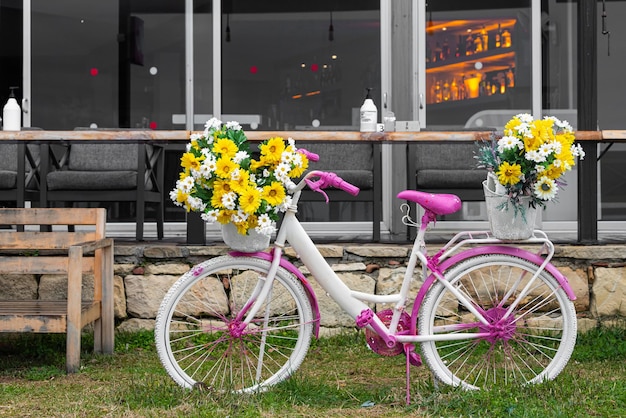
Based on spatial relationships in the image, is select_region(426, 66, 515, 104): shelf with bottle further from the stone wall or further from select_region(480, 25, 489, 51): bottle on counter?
the stone wall

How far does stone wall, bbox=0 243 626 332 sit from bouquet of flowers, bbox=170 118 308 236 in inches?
57.1

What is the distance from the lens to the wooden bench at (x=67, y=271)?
394 cm

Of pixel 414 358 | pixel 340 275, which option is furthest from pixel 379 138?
pixel 414 358

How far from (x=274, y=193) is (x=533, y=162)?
1.02 metres

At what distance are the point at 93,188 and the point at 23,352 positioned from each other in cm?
119

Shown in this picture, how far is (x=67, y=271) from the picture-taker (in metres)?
3.99

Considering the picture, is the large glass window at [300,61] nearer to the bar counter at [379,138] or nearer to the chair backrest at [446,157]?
the chair backrest at [446,157]

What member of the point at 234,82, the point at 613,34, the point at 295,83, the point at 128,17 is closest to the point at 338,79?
the point at 295,83

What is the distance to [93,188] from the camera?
5.37m

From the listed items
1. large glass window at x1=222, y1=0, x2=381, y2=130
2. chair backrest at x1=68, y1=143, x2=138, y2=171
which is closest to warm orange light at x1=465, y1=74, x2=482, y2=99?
large glass window at x1=222, y1=0, x2=381, y2=130

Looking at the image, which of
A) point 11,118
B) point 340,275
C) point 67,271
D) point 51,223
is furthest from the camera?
point 11,118

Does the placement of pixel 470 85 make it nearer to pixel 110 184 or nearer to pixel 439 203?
pixel 110 184

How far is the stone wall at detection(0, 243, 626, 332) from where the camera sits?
4746 millimetres

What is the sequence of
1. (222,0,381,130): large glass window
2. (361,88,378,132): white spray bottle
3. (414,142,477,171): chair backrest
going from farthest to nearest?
(222,0,381,130): large glass window, (414,142,477,171): chair backrest, (361,88,378,132): white spray bottle
